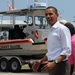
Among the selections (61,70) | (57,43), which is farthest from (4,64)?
(57,43)

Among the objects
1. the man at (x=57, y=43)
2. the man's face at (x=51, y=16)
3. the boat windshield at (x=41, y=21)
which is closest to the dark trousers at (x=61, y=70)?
the man at (x=57, y=43)

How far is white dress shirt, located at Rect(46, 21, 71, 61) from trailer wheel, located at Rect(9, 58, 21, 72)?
13.1 meters

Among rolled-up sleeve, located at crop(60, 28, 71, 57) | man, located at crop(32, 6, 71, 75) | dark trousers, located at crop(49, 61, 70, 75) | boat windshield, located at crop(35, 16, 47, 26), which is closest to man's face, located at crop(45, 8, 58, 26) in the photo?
man, located at crop(32, 6, 71, 75)

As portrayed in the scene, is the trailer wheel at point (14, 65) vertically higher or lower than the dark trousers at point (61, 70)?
lower

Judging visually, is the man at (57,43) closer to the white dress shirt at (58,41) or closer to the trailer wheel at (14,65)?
the white dress shirt at (58,41)

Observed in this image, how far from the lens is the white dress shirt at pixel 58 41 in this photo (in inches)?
215

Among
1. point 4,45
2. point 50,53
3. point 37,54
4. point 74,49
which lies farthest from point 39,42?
point 50,53

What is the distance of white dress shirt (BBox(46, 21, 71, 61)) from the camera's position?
5465 millimetres

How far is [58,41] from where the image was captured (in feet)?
18.1

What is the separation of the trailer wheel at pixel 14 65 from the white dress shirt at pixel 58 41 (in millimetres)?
13094

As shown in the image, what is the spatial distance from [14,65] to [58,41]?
13.4 m

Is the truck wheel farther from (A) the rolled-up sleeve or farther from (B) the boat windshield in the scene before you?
(A) the rolled-up sleeve

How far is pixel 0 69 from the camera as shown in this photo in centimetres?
1950

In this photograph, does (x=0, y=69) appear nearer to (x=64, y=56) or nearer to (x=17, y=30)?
(x=17, y=30)
